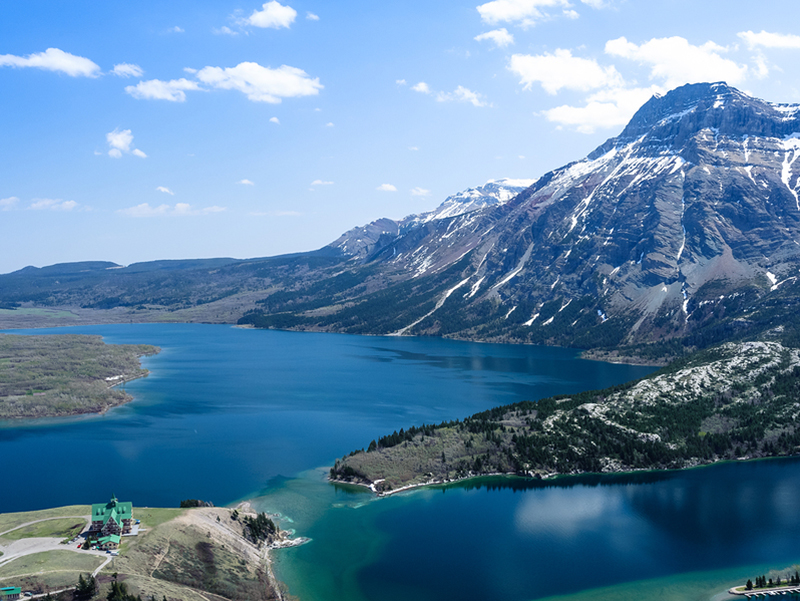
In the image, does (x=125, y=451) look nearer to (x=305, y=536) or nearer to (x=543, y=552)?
(x=305, y=536)

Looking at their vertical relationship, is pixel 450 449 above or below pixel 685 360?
below

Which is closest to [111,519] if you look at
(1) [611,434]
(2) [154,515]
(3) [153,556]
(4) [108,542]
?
(4) [108,542]

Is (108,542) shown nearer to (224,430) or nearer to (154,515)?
(154,515)

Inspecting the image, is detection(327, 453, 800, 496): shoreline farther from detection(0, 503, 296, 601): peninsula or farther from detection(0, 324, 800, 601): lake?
detection(0, 503, 296, 601): peninsula

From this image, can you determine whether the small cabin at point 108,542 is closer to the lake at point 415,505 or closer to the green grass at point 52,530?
the green grass at point 52,530

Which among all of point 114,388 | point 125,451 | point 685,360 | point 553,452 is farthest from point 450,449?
point 114,388

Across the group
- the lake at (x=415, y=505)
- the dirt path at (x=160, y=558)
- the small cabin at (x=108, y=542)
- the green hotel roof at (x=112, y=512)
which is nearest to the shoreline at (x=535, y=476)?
the lake at (x=415, y=505)
